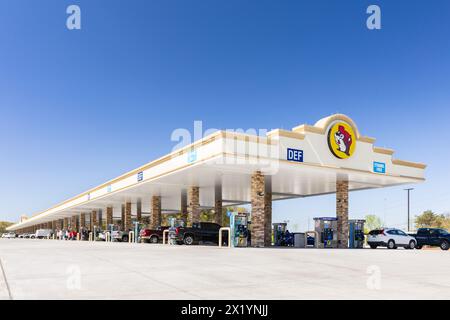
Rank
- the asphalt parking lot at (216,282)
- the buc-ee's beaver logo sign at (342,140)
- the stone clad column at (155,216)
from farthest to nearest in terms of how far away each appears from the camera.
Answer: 1. the stone clad column at (155,216)
2. the buc-ee's beaver logo sign at (342,140)
3. the asphalt parking lot at (216,282)

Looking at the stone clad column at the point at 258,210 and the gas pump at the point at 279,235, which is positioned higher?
the stone clad column at the point at 258,210

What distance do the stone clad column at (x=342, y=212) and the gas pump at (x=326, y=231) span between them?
38 centimetres

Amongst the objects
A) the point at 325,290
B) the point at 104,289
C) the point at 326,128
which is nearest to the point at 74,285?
the point at 104,289

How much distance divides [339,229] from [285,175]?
603cm

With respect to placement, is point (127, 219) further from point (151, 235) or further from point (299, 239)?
point (299, 239)

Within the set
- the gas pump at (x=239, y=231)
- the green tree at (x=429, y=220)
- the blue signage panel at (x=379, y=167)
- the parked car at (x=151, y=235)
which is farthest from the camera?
the green tree at (x=429, y=220)

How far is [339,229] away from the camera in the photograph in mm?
33531

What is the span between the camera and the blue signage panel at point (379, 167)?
32.9 m

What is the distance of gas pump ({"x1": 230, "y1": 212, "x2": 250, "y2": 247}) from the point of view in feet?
92.5

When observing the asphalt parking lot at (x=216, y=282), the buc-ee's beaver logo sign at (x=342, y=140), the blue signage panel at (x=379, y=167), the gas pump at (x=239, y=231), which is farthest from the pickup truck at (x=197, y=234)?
Result: the asphalt parking lot at (x=216, y=282)

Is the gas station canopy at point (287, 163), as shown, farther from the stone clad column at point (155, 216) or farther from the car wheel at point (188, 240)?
the car wheel at point (188, 240)

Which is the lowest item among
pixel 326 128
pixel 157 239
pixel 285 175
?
pixel 157 239

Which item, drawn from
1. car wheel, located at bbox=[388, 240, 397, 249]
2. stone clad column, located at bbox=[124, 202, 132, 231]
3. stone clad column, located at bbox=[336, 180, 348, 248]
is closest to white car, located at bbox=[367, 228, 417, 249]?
car wheel, located at bbox=[388, 240, 397, 249]
